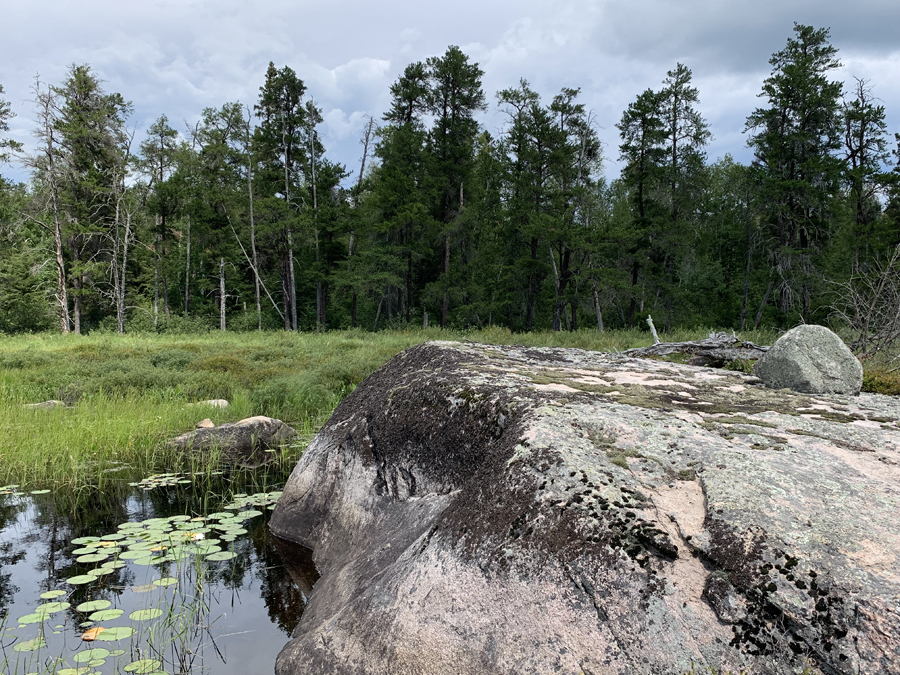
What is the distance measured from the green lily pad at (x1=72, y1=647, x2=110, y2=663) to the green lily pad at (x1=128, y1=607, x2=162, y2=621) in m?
0.29

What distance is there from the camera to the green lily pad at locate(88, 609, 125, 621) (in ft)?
9.62

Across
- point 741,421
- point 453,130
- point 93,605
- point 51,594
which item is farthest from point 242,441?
point 453,130

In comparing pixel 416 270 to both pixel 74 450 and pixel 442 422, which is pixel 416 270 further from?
pixel 442 422

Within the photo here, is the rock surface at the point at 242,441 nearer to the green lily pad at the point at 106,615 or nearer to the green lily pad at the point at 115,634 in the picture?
the green lily pad at the point at 106,615

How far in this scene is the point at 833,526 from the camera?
1.71 meters

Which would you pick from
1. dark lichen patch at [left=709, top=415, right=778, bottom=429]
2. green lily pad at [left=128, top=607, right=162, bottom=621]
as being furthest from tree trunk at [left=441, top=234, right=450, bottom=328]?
dark lichen patch at [left=709, top=415, right=778, bottom=429]

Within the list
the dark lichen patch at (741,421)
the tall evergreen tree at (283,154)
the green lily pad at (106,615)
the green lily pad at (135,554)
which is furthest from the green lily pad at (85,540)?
the tall evergreen tree at (283,154)

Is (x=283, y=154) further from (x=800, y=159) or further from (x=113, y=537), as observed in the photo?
(x=113, y=537)

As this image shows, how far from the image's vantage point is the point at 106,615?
2979 millimetres

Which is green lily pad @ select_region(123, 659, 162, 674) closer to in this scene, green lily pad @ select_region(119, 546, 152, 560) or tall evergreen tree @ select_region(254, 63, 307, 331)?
green lily pad @ select_region(119, 546, 152, 560)

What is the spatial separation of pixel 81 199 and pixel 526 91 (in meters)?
27.3

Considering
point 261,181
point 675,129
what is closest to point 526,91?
point 675,129

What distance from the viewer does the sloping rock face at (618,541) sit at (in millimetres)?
1583

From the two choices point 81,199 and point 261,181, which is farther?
point 261,181
